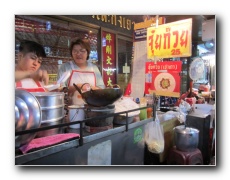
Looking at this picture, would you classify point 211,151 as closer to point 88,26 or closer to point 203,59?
point 203,59

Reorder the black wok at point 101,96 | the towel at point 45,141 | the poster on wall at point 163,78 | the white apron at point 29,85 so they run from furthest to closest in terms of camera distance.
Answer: the poster on wall at point 163,78, the white apron at point 29,85, the black wok at point 101,96, the towel at point 45,141

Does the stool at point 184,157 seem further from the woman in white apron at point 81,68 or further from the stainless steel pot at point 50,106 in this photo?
the stainless steel pot at point 50,106

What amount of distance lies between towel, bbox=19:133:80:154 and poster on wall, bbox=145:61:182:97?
2.91 feet

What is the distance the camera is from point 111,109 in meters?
1.16

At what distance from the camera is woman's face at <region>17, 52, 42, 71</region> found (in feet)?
4.08

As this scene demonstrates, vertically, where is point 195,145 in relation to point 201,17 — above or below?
below

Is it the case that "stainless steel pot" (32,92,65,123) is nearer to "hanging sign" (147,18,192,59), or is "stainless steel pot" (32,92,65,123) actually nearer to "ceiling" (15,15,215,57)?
"ceiling" (15,15,215,57)

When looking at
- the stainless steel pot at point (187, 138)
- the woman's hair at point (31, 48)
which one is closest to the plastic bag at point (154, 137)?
the stainless steel pot at point (187, 138)

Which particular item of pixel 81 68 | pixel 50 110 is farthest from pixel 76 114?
pixel 81 68

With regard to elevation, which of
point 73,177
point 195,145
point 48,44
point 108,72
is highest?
point 48,44

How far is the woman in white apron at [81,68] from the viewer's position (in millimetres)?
1452

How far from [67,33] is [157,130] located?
963 mm

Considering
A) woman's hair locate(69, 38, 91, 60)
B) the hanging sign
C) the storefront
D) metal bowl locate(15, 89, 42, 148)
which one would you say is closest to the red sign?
the storefront
